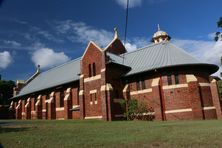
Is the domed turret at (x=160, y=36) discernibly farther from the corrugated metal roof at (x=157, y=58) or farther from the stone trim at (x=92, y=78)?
the stone trim at (x=92, y=78)

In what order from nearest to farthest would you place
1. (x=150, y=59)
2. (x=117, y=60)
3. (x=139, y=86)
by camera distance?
(x=139, y=86)
(x=150, y=59)
(x=117, y=60)

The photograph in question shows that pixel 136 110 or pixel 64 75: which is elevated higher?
pixel 64 75

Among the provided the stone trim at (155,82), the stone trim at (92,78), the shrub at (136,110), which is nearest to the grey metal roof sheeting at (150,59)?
the stone trim at (155,82)

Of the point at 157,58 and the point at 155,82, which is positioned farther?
the point at 157,58

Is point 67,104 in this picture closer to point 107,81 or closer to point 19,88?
point 107,81

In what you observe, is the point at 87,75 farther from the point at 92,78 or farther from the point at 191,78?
the point at 191,78

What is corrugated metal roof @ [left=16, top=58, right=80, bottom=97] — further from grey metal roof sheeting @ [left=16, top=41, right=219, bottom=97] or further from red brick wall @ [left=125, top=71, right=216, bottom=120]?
red brick wall @ [left=125, top=71, right=216, bottom=120]

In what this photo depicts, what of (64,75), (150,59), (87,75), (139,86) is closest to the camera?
(139,86)

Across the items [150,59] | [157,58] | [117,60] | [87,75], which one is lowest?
[87,75]

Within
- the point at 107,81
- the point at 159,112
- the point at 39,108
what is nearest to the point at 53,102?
the point at 39,108

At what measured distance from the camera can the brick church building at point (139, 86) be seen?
29.0m

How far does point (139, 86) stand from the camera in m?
32.4

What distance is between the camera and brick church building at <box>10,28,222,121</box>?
29.0 metres

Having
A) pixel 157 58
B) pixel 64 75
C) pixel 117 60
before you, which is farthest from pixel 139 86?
pixel 64 75
